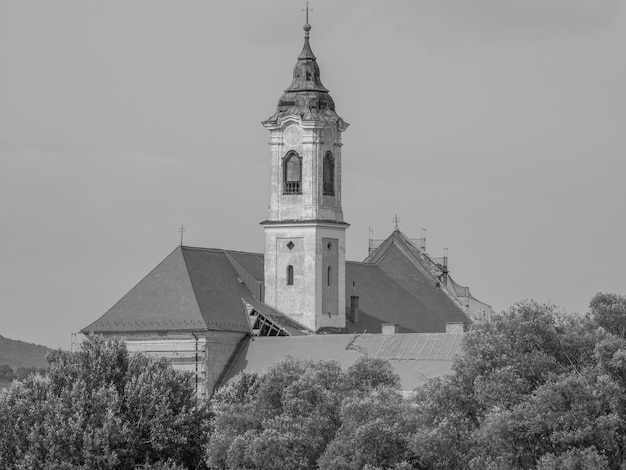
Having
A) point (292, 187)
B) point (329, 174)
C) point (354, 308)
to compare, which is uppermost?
point (329, 174)

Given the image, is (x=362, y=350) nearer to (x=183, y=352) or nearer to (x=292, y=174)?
(x=183, y=352)

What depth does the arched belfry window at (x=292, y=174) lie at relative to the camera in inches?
3620

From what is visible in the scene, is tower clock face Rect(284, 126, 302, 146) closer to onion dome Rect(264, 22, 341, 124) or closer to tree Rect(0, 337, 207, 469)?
onion dome Rect(264, 22, 341, 124)

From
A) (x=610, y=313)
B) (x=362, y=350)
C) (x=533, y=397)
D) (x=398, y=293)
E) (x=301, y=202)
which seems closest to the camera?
(x=533, y=397)

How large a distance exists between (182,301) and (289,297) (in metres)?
7.59

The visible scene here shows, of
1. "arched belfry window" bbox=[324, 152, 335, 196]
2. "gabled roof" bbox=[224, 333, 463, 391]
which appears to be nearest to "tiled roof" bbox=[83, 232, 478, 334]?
"gabled roof" bbox=[224, 333, 463, 391]

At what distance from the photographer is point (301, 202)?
91938 millimetres

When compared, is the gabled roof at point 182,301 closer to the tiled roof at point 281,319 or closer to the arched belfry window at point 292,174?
the tiled roof at point 281,319

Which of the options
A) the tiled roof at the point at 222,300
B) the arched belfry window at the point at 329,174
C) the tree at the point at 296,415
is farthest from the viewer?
the arched belfry window at the point at 329,174

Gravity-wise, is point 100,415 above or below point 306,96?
below

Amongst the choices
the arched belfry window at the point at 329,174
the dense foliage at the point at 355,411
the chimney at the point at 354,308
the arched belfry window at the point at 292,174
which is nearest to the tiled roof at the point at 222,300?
the chimney at the point at 354,308

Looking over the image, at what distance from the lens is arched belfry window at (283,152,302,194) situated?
302ft

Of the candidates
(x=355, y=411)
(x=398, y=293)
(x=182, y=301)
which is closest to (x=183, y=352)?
(x=182, y=301)

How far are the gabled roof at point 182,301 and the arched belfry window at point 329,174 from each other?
6.96m
